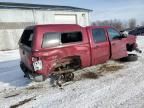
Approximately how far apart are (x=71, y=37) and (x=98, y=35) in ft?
4.38

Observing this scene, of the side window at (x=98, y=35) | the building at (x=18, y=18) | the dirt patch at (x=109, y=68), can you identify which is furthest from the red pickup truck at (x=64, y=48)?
the building at (x=18, y=18)

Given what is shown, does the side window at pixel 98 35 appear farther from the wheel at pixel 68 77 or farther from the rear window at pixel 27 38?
the rear window at pixel 27 38

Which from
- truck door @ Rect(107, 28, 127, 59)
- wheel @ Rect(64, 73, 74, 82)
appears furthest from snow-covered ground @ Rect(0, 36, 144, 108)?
truck door @ Rect(107, 28, 127, 59)

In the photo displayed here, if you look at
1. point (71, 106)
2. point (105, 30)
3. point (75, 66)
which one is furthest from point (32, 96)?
point (105, 30)

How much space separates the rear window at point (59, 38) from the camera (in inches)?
229

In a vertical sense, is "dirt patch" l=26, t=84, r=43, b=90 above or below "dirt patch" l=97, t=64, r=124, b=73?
below

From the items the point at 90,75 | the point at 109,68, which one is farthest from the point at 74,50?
the point at 109,68

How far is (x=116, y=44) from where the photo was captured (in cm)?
786

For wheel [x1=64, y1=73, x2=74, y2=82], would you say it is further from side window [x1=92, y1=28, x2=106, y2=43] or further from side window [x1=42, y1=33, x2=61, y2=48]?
side window [x1=92, y1=28, x2=106, y2=43]

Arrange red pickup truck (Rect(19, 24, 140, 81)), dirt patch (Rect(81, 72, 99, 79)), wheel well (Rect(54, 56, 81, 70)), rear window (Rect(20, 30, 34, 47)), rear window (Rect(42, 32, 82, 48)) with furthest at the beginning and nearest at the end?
dirt patch (Rect(81, 72, 99, 79)) < rear window (Rect(20, 30, 34, 47)) < wheel well (Rect(54, 56, 81, 70)) < rear window (Rect(42, 32, 82, 48)) < red pickup truck (Rect(19, 24, 140, 81))

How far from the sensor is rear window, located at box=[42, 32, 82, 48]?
581 centimetres

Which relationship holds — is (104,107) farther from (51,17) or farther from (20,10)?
(51,17)

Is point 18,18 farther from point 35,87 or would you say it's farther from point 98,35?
point 35,87

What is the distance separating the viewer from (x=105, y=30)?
761 centimetres
